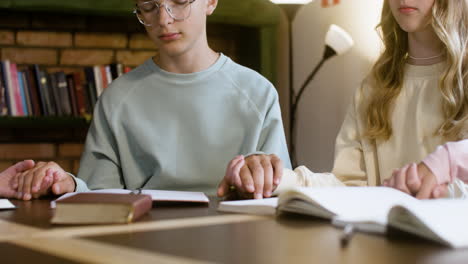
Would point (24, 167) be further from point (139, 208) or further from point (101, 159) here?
point (139, 208)

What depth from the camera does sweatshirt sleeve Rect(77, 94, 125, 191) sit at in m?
1.64

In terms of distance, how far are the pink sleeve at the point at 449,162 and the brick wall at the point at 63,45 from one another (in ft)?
7.79

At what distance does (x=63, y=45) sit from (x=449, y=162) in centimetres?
250

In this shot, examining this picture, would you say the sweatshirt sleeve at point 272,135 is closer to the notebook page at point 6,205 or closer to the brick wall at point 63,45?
the notebook page at point 6,205

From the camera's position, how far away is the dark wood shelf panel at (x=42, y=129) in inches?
118

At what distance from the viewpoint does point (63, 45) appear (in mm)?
3279

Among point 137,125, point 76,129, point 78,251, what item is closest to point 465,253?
point 78,251

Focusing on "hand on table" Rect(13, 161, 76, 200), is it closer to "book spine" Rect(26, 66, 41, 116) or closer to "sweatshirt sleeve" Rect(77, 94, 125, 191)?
"sweatshirt sleeve" Rect(77, 94, 125, 191)

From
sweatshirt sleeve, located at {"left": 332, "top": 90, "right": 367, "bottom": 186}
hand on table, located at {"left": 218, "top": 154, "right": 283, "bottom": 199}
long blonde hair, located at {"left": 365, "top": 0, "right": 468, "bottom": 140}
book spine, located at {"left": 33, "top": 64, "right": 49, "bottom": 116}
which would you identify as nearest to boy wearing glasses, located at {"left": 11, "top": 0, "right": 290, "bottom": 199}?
sweatshirt sleeve, located at {"left": 332, "top": 90, "right": 367, "bottom": 186}

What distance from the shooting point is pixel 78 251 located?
0.68m

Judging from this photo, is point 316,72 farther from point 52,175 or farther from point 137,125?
point 52,175

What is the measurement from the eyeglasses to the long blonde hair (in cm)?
50

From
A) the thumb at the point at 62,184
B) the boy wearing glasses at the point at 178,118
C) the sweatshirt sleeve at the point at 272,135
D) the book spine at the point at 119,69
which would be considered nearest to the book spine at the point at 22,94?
the book spine at the point at 119,69

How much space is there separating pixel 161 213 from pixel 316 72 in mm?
2457
